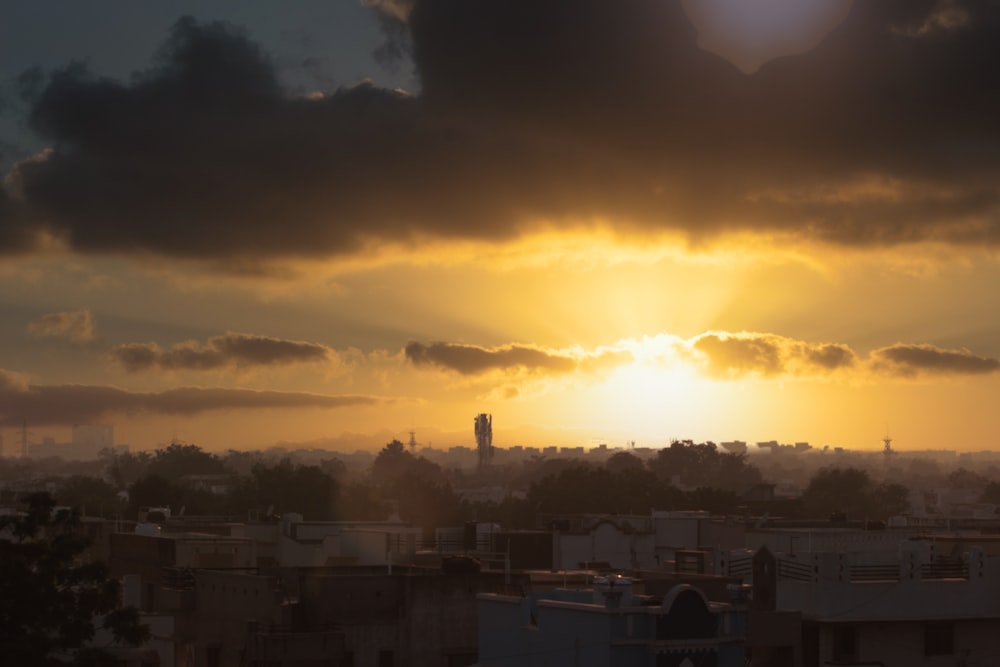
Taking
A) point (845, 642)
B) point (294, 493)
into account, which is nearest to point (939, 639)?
point (845, 642)

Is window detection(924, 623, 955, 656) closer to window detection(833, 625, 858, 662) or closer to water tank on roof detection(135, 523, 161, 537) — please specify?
window detection(833, 625, 858, 662)

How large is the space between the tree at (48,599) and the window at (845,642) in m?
14.9

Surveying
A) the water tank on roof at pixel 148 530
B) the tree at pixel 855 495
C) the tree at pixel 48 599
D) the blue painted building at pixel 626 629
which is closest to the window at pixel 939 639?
the blue painted building at pixel 626 629

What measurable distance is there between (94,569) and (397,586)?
24.5 feet

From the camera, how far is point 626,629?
29.7m

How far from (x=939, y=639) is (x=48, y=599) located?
19.6 metres

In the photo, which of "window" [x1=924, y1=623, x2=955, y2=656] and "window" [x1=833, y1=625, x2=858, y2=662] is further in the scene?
"window" [x1=924, y1=623, x2=955, y2=656]

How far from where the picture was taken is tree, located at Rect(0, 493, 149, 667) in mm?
30984

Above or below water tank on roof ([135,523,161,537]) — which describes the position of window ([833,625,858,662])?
below

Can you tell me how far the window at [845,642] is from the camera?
35469mm

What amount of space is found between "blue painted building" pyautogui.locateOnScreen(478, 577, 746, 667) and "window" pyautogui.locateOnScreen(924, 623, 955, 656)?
7027 mm

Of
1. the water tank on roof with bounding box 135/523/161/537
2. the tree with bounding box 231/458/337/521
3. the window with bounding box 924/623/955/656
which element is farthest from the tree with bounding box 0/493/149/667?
the tree with bounding box 231/458/337/521

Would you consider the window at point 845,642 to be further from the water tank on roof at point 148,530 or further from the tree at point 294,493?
the tree at point 294,493

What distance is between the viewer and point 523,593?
37438 mm
